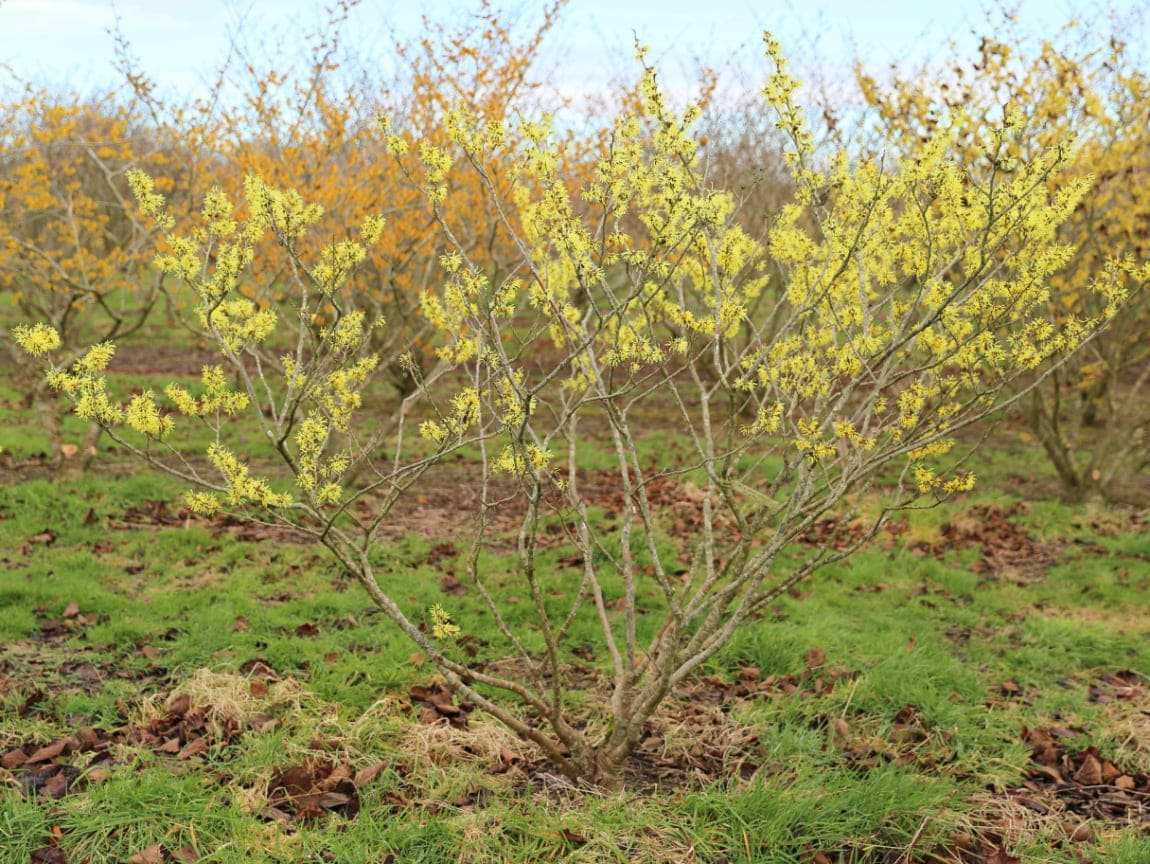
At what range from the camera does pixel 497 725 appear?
3.93 metres

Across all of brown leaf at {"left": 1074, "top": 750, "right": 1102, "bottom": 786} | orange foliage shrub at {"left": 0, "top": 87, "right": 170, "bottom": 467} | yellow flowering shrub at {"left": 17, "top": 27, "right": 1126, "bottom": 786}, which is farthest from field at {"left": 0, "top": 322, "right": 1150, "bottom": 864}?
orange foliage shrub at {"left": 0, "top": 87, "right": 170, "bottom": 467}

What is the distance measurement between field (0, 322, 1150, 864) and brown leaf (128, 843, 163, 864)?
12 millimetres

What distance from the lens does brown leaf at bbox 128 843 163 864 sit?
9.56 ft

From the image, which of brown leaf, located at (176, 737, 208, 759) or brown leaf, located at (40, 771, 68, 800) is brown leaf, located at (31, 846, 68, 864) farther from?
brown leaf, located at (176, 737, 208, 759)

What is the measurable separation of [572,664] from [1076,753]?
2372 millimetres

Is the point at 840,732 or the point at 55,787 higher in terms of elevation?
the point at 55,787

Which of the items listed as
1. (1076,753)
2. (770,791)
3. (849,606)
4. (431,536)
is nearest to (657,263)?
(770,791)

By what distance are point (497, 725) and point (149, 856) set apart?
1462 mm

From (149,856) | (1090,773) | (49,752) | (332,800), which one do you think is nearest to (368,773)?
(332,800)

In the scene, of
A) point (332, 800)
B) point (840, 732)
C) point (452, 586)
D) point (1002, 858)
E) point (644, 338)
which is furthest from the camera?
point (452, 586)

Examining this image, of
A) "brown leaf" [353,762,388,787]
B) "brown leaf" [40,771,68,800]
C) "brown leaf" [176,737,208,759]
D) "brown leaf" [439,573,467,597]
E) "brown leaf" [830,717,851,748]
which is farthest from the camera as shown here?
"brown leaf" [439,573,467,597]

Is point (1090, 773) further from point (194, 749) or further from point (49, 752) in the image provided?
point (49, 752)

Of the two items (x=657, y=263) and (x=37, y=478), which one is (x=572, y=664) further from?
(x=37, y=478)

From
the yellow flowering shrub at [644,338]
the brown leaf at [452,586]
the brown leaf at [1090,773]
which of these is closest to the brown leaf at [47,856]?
the yellow flowering shrub at [644,338]
